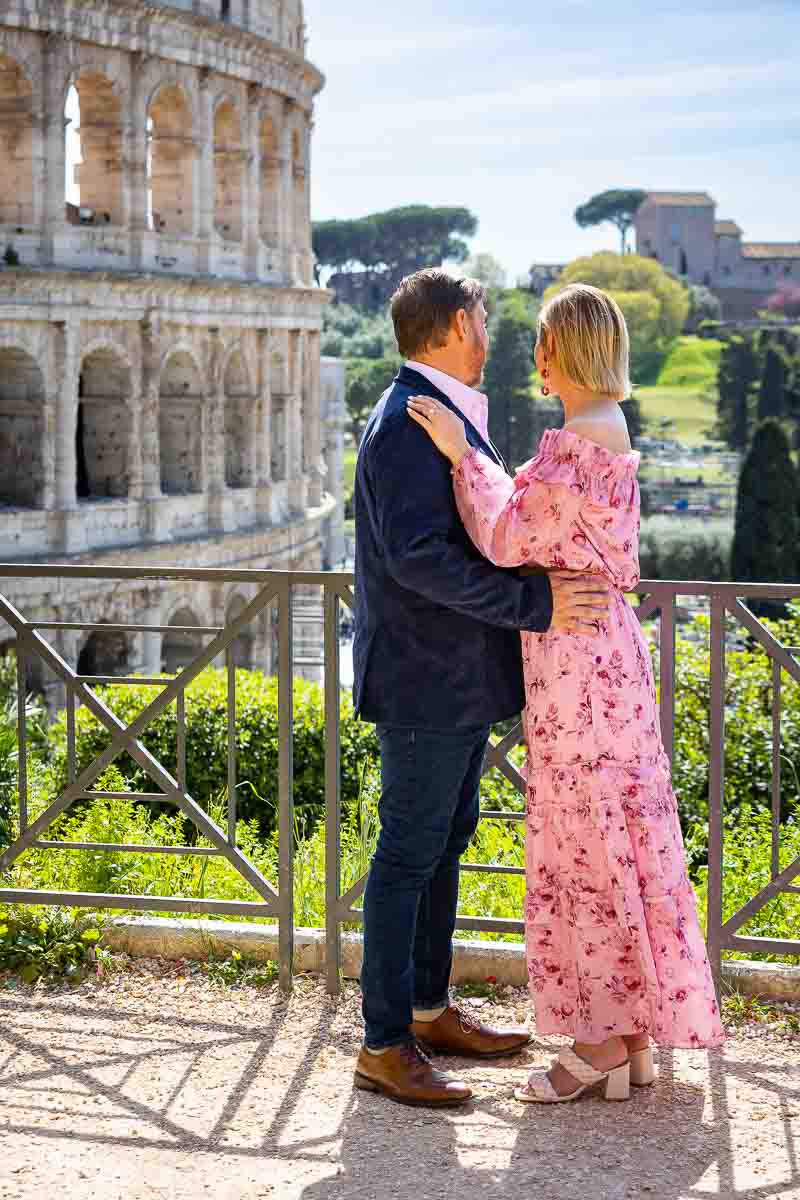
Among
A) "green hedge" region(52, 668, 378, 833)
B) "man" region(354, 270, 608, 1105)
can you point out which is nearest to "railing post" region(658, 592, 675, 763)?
"man" region(354, 270, 608, 1105)

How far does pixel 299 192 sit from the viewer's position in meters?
31.6

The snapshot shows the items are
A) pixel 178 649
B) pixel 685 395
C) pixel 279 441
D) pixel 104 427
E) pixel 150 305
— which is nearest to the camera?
pixel 150 305

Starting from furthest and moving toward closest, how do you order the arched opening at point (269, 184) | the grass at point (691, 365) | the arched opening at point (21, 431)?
the grass at point (691, 365) → the arched opening at point (269, 184) → the arched opening at point (21, 431)

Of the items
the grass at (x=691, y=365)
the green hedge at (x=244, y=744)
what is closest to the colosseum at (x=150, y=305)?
the green hedge at (x=244, y=744)

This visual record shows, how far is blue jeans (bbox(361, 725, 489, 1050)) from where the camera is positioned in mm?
4059

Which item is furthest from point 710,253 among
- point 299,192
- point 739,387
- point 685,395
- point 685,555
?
point 299,192

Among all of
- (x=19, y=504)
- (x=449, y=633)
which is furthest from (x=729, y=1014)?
(x=19, y=504)

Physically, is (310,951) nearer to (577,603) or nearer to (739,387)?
(577,603)

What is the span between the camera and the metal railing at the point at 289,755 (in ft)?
15.7

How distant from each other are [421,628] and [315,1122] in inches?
44.3

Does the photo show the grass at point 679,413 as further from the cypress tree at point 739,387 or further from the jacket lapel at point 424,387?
the jacket lapel at point 424,387

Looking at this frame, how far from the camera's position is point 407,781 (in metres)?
4.06

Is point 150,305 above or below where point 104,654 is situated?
above

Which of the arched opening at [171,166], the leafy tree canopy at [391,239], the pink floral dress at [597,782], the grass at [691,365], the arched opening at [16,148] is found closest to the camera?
the pink floral dress at [597,782]
